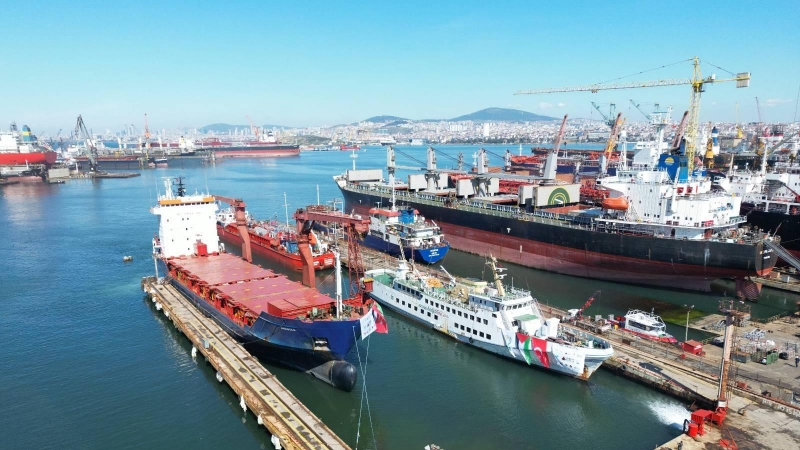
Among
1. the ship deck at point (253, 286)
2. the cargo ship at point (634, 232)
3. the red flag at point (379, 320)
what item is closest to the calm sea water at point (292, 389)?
the cargo ship at point (634, 232)

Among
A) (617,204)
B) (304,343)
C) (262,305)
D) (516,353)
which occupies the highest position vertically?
(617,204)

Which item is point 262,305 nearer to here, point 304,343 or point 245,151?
point 304,343

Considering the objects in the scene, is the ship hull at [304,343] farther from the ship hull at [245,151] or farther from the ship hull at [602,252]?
the ship hull at [245,151]

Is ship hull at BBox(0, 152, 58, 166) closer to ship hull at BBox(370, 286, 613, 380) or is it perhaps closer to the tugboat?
the tugboat

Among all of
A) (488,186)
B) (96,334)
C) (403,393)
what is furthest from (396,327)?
(488,186)

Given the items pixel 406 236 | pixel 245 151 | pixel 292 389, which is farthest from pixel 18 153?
pixel 292 389

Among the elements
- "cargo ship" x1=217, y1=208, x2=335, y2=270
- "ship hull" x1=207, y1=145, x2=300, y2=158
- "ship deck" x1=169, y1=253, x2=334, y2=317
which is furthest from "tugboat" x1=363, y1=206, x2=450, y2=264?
"ship hull" x1=207, y1=145, x2=300, y2=158

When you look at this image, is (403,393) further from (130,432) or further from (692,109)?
(692,109)
